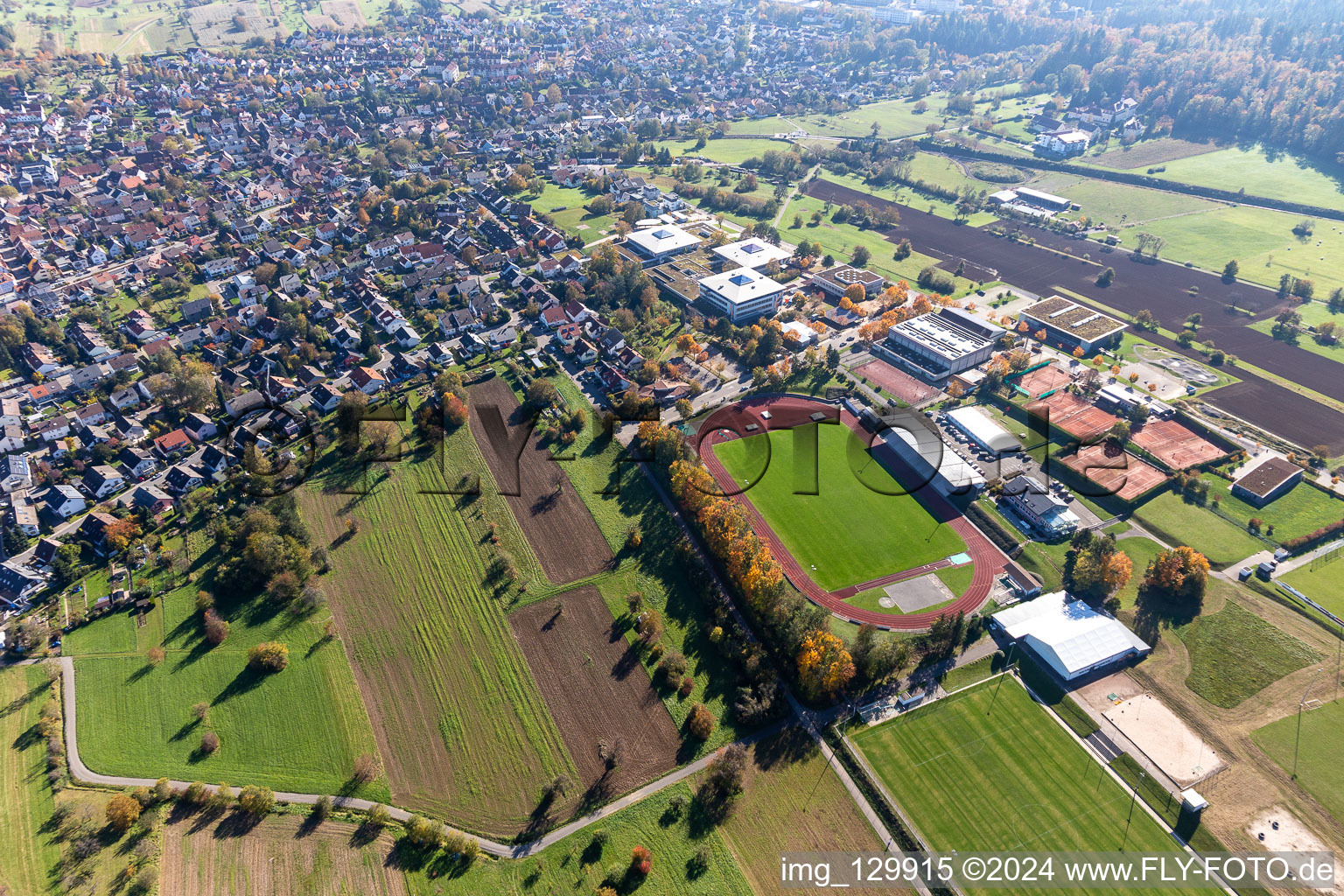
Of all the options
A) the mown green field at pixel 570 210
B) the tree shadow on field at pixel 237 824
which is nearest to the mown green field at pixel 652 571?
the tree shadow on field at pixel 237 824

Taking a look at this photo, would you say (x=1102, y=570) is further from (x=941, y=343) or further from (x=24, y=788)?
(x=24, y=788)

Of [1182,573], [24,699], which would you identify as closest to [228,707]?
[24,699]

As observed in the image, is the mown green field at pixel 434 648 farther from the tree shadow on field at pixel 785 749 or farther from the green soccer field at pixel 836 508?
the green soccer field at pixel 836 508

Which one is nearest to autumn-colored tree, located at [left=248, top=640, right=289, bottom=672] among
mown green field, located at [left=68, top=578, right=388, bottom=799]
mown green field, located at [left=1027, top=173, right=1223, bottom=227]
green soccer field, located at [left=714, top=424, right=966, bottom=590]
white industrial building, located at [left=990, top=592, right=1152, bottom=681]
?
mown green field, located at [left=68, top=578, right=388, bottom=799]

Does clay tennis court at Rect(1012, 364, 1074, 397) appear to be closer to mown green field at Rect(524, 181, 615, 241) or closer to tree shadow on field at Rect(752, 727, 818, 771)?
tree shadow on field at Rect(752, 727, 818, 771)

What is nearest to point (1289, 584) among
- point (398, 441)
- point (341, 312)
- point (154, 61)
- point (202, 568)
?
point (398, 441)

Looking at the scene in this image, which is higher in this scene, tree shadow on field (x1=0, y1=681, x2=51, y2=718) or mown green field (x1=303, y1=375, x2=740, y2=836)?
Answer: tree shadow on field (x1=0, y1=681, x2=51, y2=718)
